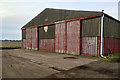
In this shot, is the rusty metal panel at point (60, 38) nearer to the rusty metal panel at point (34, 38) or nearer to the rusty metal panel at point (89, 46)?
the rusty metal panel at point (89, 46)

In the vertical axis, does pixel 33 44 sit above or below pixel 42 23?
below

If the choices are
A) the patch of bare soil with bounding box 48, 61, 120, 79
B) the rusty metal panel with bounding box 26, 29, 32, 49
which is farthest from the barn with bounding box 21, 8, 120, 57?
the patch of bare soil with bounding box 48, 61, 120, 79

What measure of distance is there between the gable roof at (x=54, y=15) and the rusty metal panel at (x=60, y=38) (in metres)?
1.50

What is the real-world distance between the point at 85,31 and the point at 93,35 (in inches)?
57.6

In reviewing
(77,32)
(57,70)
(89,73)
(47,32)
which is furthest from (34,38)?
(89,73)

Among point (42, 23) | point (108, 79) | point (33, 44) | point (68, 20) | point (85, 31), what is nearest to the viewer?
point (108, 79)

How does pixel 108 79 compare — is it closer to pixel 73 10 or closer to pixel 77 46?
pixel 77 46

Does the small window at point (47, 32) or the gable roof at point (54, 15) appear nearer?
the gable roof at point (54, 15)

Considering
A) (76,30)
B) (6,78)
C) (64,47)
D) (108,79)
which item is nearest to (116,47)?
(76,30)

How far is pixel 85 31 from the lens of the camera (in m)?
14.2

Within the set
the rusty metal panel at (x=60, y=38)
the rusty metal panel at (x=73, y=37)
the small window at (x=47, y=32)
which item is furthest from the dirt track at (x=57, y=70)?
the small window at (x=47, y=32)

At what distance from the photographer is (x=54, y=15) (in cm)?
1919

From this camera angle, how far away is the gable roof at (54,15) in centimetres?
1496

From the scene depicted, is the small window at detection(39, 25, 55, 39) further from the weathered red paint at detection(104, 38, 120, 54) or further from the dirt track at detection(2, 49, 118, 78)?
the dirt track at detection(2, 49, 118, 78)
